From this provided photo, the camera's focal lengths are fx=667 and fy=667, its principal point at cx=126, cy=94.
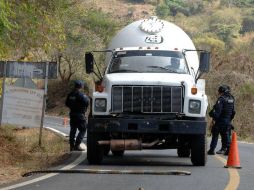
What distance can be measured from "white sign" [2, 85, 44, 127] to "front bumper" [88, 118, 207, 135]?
5.29 meters

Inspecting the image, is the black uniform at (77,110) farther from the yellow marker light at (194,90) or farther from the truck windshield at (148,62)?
the yellow marker light at (194,90)

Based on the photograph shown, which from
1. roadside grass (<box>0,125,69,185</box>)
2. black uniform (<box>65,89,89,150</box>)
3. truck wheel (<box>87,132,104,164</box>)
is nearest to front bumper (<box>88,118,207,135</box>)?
truck wheel (<box>87,132,104,164</box>)

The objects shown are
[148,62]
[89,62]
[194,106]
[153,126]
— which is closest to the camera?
[153,126]

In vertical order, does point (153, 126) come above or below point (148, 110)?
below

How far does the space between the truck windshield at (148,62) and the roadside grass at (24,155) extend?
2493 millimetres

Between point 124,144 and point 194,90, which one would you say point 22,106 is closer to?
point 124,144

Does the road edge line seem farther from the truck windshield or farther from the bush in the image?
the bush

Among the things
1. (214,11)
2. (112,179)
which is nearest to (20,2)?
(112,179)

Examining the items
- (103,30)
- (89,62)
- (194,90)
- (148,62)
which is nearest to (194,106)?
(194,90)

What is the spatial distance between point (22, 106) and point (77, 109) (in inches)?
88.8

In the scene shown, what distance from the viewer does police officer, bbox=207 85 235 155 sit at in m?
16.2

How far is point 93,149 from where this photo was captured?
13195mm

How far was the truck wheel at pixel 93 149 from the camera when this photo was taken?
43.1ft

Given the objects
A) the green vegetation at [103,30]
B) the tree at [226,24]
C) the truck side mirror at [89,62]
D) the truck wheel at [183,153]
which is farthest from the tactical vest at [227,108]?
the tree at [226,24]
